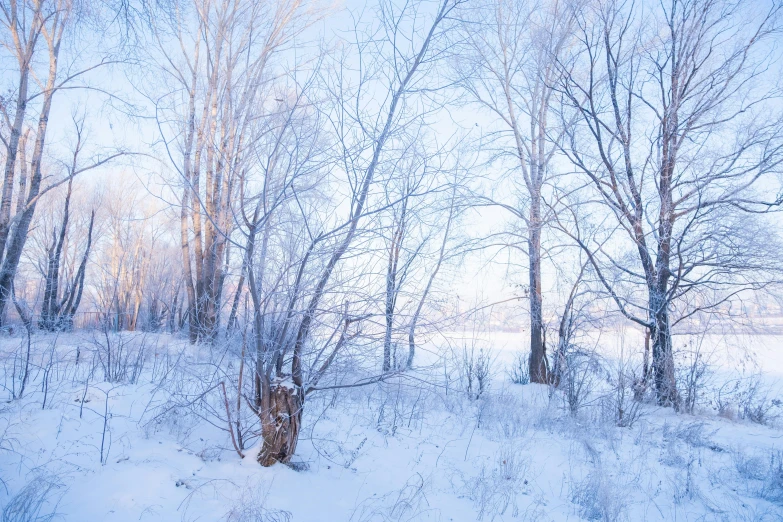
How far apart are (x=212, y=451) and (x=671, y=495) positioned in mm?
4003

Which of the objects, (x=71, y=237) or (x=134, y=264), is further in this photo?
(x=134, y=264)

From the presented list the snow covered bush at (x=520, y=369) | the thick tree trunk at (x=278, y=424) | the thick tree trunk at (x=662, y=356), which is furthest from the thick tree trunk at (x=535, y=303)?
the thick tree trunk at (x=278, y=424)

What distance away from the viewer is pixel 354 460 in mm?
3928

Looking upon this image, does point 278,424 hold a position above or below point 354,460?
above

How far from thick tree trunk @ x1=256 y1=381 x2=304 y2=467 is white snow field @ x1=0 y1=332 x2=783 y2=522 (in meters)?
0.10

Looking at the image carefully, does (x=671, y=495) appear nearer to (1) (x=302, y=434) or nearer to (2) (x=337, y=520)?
(2) (x=337, y=520)

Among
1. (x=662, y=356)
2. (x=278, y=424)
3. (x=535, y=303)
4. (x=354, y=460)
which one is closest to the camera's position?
(x=278, y=424)

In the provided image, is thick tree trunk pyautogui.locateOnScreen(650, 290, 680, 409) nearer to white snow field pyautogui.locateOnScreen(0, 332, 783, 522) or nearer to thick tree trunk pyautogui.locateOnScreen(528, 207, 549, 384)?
white snow field pyautogui.locateOnScreen(0, 332, 783, 522)

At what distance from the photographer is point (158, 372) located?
554 cm

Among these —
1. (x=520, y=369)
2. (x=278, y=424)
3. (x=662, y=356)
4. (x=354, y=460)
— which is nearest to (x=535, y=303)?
(x=520, y=369)

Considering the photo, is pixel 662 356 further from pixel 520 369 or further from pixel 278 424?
pixel 278 424

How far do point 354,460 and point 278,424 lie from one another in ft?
3.03

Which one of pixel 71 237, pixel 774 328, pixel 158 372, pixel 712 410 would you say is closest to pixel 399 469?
pixel 158 372

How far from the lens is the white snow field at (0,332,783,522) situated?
9.18 feet
